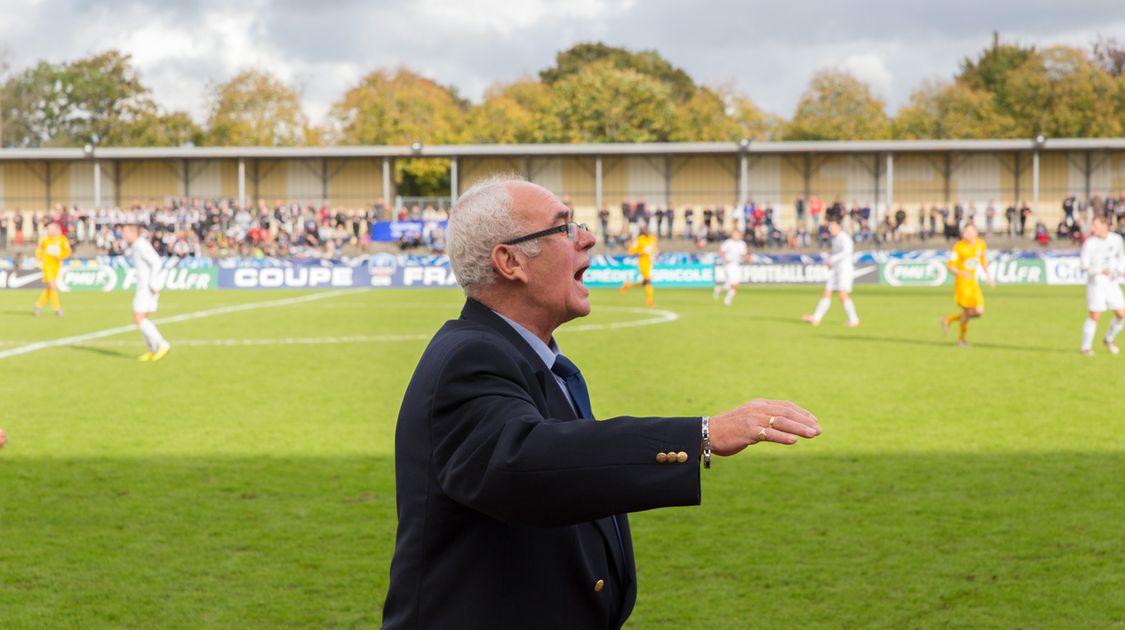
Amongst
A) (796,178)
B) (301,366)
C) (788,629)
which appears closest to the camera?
(788,629)

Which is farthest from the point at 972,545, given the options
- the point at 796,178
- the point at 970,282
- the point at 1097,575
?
the point at 796,178

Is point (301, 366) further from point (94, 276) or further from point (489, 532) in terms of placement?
point (94, 276)

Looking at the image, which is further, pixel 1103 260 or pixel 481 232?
pixel 1103 260

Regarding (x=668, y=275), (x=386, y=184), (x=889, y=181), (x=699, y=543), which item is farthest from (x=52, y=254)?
(x=889, y=181)

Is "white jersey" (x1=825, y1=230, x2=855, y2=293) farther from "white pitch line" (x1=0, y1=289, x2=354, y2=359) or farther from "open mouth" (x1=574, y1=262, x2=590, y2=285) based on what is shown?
"open mouth" (x1=574, y1=262, x2=590, y2=285)

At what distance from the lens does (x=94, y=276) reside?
4075 centimetres

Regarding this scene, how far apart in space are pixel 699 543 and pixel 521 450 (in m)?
5.48

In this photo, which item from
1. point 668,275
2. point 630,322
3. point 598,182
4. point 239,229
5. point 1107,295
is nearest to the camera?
point 1107,295

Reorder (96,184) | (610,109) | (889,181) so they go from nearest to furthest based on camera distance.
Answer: (889,181)
(96,184)
(610,109)

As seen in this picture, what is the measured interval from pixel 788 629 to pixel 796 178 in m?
57.3

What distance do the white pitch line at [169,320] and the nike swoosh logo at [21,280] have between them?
30.8 ft

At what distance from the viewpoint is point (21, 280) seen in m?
40.2

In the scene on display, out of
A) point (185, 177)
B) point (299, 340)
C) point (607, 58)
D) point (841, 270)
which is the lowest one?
point (299, 340)

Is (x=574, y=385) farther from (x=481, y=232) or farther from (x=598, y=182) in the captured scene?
(x=598, y=182)
